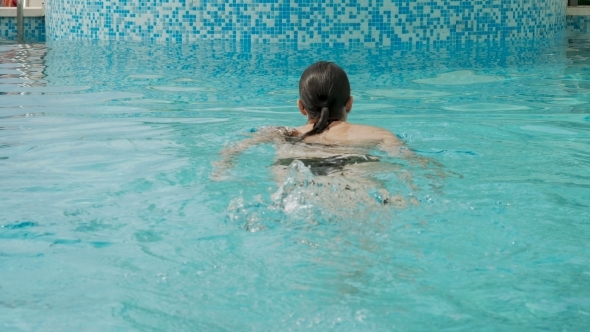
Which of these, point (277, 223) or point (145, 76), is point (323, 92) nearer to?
point (277, 223)

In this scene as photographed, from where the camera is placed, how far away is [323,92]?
14.9 ft

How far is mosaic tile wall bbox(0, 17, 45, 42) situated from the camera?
12836mm

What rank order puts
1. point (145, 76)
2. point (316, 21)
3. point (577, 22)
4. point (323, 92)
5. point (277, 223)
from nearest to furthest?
point (277, 223)
point (323, 92)
point (145, 76)
point (316, 21)
point (577, 22)

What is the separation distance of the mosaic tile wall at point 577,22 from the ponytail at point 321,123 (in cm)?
977

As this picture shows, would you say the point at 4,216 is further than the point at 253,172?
No

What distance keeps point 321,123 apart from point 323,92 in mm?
168

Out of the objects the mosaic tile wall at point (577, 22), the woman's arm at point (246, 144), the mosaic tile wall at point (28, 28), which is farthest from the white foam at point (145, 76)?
the mosaic tile wall at point (577, 22)

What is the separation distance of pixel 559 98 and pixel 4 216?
15.9ft

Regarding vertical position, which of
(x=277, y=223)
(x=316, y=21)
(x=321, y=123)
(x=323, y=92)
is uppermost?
(x=316, y=21)

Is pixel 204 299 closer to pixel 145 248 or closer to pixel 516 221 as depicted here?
pixel 145 248

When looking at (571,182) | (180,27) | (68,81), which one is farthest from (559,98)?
(180,27)

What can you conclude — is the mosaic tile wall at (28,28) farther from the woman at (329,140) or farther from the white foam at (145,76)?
the woman at (329,140)

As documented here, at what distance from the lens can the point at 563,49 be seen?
419 inches

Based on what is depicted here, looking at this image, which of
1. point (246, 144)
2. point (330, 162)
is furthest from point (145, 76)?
point (330, 162)
